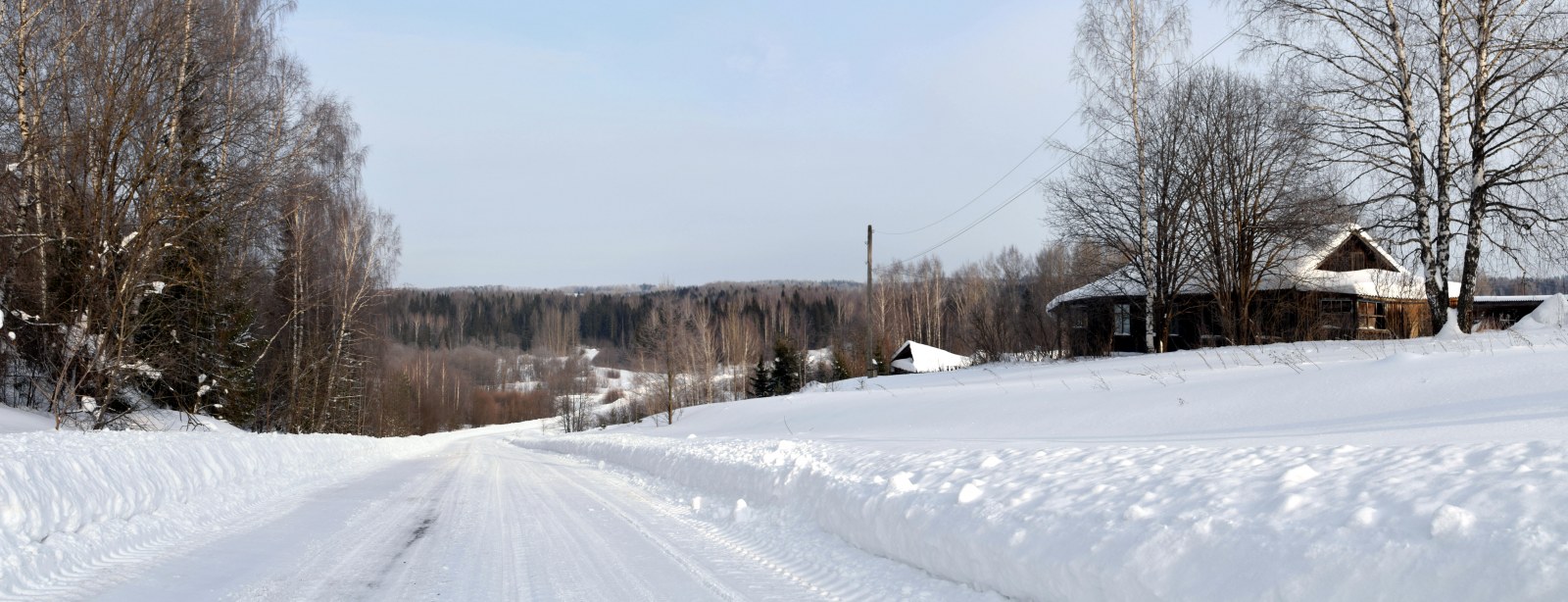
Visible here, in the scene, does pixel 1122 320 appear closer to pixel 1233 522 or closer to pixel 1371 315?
pixel 1371 315

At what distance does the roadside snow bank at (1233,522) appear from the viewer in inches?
147

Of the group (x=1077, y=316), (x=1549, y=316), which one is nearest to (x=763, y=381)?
(x=1077, y=316)

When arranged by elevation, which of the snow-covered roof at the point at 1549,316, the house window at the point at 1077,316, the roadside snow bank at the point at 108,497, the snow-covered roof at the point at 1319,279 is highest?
the snow-covered roof at the point at 1319,279

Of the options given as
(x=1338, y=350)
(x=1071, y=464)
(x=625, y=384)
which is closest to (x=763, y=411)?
(x=1338, y=350)

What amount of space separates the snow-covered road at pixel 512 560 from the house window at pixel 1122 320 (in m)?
29.1

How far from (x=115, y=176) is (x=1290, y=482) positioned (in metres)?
16.3

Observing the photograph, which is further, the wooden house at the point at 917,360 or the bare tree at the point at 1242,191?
the wooden house at the point at 917,360

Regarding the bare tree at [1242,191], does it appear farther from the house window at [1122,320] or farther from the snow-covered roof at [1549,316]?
the house window at [1122,320]

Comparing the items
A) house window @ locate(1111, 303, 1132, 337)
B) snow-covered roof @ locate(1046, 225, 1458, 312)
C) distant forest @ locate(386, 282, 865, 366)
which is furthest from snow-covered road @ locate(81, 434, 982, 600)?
distant forest @ locate(386, 282, 865, 366)

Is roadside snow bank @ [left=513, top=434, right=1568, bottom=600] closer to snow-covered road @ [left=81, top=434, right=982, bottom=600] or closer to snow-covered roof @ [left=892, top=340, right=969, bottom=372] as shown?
snow-covered road @ [left=81, top=434, right=982, bottom=600]

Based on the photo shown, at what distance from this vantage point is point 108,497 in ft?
26.3

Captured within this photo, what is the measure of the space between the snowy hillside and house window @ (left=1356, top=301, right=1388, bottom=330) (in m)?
18.9

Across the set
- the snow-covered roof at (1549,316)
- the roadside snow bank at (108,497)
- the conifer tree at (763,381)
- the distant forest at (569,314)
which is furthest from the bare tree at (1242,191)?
the distant forest at (569,314)

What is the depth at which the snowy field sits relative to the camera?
4203 millimetres
